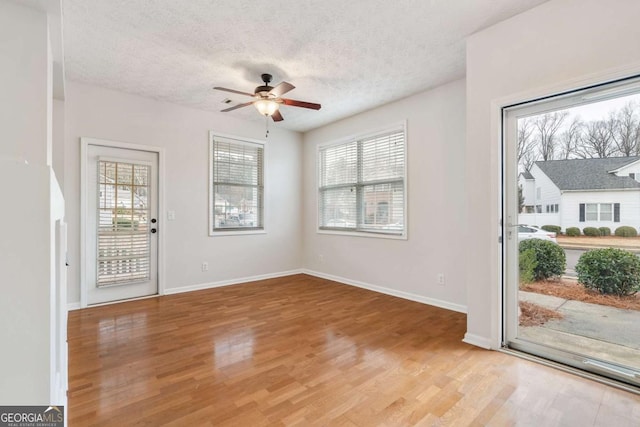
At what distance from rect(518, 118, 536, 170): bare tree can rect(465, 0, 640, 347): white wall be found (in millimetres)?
181

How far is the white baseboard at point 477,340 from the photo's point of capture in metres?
2.57

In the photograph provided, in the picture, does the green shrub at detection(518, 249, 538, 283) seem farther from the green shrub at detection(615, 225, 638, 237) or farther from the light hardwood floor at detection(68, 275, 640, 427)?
the light hardwood floor at detection(68, 275, 640, 427)

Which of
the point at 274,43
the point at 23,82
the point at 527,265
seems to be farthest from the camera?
the point at 274,43

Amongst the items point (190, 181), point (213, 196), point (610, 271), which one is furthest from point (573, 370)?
point (190, 181)

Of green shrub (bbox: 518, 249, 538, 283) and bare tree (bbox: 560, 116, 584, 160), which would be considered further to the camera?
green shrub (bbox: 518, 249, 538, 283)

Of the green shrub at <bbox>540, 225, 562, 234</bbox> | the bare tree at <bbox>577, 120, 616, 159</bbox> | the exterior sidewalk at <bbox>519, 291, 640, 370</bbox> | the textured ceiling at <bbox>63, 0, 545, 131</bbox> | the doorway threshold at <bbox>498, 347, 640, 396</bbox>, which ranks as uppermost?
the textured ceiling at <bbox>63, 0, 545, 131</bbox>

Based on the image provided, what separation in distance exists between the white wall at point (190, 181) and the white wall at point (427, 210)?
4.73ft

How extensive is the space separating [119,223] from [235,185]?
1.70m

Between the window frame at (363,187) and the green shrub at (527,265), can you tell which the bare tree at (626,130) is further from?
the window frame at (363,187)

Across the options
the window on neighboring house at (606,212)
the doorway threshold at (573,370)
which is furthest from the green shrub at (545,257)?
the doorway threshold at (573,370)

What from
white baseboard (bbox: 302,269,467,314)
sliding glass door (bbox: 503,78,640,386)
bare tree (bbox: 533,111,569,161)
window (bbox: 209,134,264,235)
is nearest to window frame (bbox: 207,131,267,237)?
window (bbox: 209,134,264,235)

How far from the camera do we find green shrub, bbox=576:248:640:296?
207 cm

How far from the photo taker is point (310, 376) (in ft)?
7.04

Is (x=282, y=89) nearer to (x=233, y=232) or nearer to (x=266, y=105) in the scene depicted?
(x=266, y=105)
